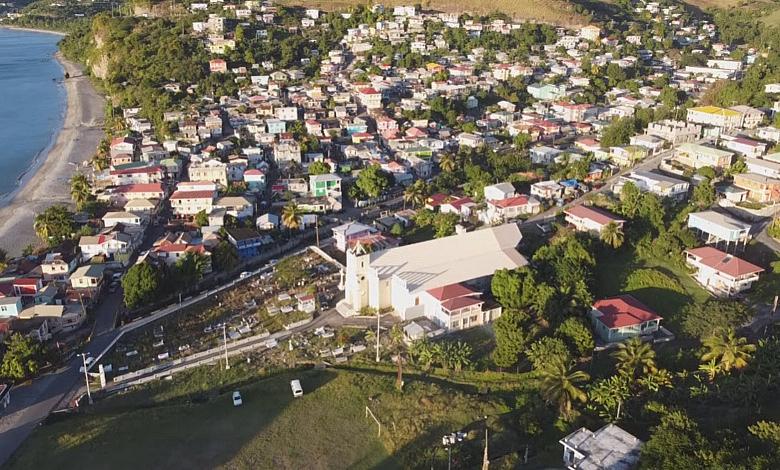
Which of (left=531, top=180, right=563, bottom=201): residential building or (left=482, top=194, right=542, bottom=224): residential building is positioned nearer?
(left=482, top=194, right=542, bottom=224): residential building

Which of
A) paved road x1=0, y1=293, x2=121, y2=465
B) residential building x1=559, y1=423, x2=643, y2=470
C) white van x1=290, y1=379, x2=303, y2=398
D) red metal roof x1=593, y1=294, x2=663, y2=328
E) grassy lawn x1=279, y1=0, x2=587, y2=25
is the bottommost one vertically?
paved road x1=0, y1=293, x2=121, y2=465

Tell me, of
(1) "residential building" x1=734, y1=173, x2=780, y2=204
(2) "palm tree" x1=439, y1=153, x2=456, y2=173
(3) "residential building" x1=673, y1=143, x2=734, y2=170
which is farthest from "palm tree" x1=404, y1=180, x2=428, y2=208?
(1) "residential building" x1=734, y1=173, x2=780, y2=204

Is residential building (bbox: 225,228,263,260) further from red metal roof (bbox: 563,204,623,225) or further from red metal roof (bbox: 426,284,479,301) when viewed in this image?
red metal roof (bbox: 563,204,623,225)

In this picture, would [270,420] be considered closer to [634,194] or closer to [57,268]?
[57,268]

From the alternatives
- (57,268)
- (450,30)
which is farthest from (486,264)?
(450,30)

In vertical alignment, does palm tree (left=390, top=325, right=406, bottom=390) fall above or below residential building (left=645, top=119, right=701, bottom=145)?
below

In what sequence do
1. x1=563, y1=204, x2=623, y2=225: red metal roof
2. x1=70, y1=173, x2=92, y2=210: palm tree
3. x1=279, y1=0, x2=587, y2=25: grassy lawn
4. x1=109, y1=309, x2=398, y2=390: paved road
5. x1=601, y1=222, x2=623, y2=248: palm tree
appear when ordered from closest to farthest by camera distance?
x1=109, y1=309, x2=398, y2=390: paved road < x1=601, y1=222, x2=623, y2=248: palm tree < x1=563, y1=204, x2=623, y2=225: red metal roof < x1=70, y1=173, x2=92, y2=210: palm tree < x1=279, y1=0, x2=587, y2=25: grassy lawn
